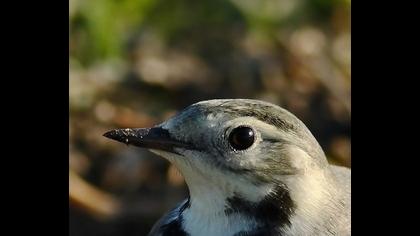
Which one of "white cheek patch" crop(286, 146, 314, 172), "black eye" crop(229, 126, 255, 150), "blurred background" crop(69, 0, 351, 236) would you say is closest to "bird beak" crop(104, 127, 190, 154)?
"black eye" crop(229, 126, 255, 150)

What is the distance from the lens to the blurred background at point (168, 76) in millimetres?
5168

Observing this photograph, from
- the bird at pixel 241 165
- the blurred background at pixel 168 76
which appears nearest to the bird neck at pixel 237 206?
the bird at pixel 241 165

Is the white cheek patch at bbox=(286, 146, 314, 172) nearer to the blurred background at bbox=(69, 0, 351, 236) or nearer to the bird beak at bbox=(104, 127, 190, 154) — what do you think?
the bird beak at bbox=(104, 127, 190, 154)

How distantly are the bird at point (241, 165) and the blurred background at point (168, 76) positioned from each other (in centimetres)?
183

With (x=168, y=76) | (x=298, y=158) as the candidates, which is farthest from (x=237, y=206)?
(x=168, y=76)

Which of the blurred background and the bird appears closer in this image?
the bird

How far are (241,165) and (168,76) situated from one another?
120 inches

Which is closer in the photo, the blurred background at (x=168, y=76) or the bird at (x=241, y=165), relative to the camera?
the bird at (x=241, y=165)

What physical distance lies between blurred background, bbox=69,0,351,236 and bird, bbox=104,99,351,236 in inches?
72.0

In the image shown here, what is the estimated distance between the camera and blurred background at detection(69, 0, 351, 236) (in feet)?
17.0

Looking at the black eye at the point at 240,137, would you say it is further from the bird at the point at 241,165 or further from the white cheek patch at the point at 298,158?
the white cheek patch at the point at 298,158

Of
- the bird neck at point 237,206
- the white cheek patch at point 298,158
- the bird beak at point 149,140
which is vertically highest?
the bird beak at point 149,140
